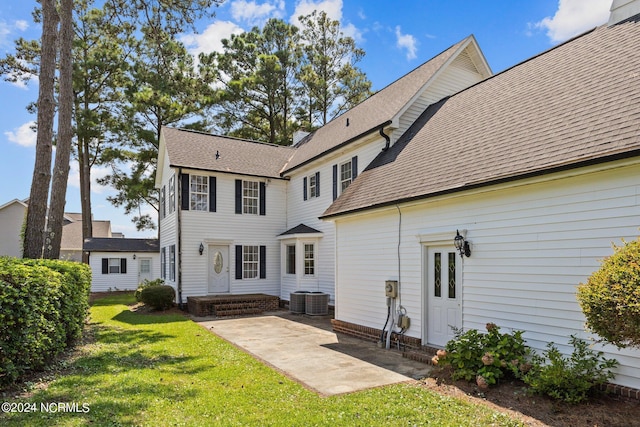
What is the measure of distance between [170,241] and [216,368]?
10.9 m

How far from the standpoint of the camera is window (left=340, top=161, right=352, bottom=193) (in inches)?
543

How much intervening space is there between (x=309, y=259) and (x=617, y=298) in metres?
12.1

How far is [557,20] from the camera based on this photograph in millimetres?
11969

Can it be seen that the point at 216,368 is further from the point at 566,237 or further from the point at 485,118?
the point at 485,118

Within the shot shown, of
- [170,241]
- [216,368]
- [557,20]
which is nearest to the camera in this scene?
[216,368]

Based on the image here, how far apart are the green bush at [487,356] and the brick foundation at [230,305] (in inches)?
377

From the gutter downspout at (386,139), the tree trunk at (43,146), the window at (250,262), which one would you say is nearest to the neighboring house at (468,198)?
the gutter downspout at (386,139)

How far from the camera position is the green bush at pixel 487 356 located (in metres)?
5.64

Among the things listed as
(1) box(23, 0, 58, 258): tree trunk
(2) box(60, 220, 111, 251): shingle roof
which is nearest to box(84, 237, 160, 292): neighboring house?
(2) box(60, 220, 111, 251): shingle roof

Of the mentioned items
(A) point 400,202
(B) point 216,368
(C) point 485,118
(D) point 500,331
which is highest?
(C) point 485,118

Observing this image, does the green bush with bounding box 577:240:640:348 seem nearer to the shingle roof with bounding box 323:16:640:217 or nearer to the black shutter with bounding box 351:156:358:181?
the shingle roof with bounding box 323:16:640:217

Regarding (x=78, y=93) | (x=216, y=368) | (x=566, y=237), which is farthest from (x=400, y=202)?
(x=78, y=93)

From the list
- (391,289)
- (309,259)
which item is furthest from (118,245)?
(391,289)

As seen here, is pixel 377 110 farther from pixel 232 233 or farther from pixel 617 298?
pixel 617 298
